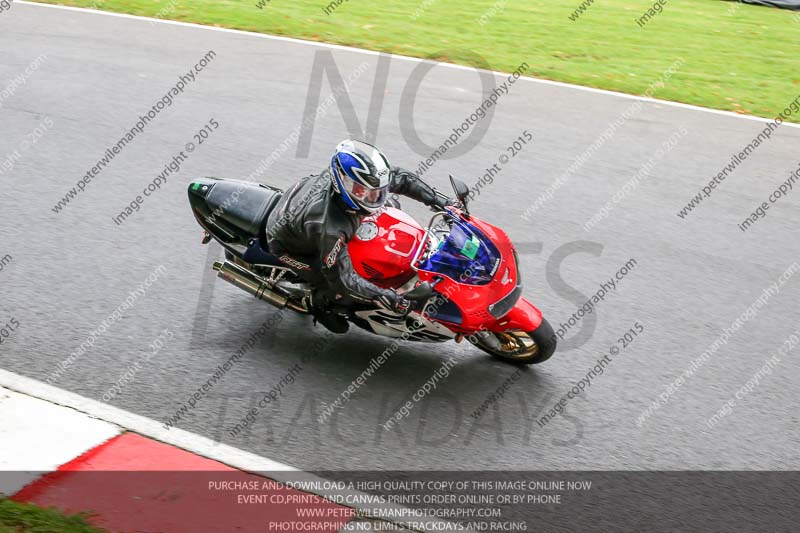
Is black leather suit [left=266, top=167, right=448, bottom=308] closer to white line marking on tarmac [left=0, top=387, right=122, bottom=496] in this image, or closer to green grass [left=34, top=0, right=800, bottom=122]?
white line marking on tarmac [left=0, top=387, right=122, bottom=496]

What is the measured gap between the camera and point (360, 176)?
5.40 meters

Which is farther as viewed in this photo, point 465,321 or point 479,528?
point 465,321

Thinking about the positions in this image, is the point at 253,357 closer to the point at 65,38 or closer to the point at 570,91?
the point at 570,91

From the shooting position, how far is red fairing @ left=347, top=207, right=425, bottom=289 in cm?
584

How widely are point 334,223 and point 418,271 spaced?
662 millimetres

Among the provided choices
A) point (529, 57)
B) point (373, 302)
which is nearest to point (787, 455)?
point (373, 302)

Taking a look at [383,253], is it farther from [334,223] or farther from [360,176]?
[360,176]

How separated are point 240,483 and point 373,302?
4.74 ft

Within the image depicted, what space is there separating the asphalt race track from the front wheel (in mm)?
109

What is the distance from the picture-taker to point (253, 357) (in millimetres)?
6094

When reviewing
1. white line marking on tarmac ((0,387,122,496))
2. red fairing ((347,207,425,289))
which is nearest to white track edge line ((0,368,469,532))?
white line marking on tarmac ((0,387,122,496))

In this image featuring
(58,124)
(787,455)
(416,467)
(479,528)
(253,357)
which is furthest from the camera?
(58,124)

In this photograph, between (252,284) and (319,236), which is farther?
(252,284)

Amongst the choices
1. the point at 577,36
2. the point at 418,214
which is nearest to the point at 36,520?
the point at 418,214
